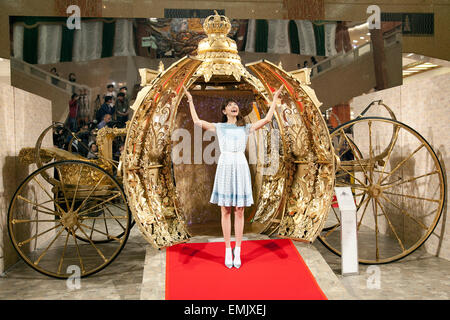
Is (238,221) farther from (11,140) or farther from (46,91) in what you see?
(46,91)

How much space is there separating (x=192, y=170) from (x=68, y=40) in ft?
9.60

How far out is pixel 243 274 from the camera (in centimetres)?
286

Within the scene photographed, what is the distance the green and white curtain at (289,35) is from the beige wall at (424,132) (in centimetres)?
150

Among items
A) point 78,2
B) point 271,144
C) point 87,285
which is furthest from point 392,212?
point 78,2

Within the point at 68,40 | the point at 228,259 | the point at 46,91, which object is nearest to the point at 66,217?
the point at 228,259

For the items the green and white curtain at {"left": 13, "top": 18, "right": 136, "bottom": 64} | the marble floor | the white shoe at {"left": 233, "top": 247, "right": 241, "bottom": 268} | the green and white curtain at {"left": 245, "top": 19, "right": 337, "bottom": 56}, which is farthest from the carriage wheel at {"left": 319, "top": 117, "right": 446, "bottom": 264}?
the green and white curtain at {"left": 13, "top": 18, "right": 136, "bottom": 64}

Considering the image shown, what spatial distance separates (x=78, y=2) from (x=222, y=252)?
443 cm

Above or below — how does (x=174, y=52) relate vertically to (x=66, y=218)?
above

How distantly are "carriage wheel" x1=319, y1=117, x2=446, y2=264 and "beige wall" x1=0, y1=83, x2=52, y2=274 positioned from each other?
3.08m

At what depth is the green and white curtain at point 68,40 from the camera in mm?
5465

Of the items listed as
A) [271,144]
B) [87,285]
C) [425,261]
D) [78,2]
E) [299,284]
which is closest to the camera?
[299,284]

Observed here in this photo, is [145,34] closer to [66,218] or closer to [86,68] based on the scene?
[86,68]

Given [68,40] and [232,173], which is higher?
[68,40]

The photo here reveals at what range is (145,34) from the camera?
5.61m
